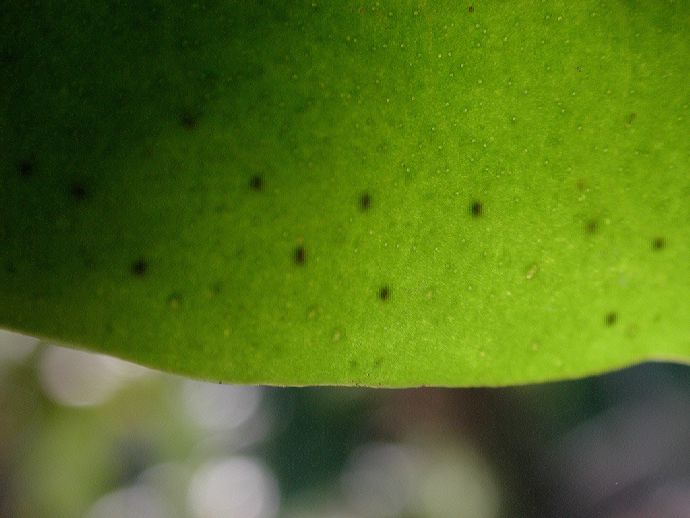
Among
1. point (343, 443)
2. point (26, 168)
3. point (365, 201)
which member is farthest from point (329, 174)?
point (343, 443)

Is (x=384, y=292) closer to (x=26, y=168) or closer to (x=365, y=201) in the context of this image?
(x=365, y=201)

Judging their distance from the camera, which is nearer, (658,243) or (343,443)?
(658,243)

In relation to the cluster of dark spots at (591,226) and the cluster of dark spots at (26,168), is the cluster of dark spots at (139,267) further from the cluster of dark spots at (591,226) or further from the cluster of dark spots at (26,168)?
the cluster of dark spots at (591,226)

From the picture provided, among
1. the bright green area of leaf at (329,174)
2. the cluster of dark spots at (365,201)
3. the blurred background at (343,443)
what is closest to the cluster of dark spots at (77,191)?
the bright green area of leaf at (329,174)

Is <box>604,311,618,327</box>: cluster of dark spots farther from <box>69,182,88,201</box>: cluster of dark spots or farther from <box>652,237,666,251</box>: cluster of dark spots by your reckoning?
<box>69,182,88,201</box>: cluster of dark spots

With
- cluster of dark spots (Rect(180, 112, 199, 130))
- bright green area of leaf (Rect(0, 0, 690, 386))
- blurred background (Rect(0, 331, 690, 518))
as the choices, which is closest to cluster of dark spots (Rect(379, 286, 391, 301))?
bright green area of leaf (Rect(0, 0, 690, 386))

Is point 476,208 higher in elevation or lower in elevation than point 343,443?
lower

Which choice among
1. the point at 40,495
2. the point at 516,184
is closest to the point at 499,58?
the point at 516,184
